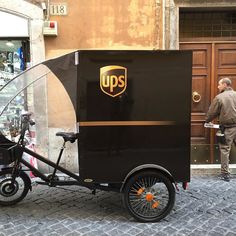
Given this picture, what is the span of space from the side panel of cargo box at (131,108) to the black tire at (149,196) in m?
0.21

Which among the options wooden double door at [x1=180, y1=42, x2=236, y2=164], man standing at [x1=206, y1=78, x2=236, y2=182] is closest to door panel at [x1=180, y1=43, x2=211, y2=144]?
wooden double door at [x1=180, y1=42, x2=236, y2=164]

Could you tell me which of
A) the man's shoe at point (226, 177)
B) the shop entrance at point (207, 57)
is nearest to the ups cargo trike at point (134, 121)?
the man's shoe at point (226, 177)

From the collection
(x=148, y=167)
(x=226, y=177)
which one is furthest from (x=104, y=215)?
(x=226, y=177)

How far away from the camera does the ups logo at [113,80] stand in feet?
13.3

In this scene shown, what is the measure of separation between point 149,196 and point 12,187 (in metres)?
1.81

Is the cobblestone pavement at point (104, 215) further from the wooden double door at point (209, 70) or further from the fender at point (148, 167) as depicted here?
the wooden double door at point (209, 70)

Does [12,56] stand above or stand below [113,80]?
above

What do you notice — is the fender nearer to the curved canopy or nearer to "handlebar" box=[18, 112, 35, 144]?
the curved canopy

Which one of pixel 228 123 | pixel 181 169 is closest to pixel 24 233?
pixel 181 169

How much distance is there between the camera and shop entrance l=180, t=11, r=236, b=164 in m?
6.98

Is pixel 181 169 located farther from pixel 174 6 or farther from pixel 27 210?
pixel 174 6

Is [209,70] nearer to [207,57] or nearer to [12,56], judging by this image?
[207,57]

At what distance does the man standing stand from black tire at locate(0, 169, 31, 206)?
3.27 m

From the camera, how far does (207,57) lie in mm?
6992
